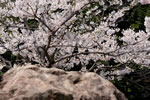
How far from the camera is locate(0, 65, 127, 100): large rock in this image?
251 centimetres

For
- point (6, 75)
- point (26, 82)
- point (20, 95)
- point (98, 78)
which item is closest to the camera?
point (20, 95)

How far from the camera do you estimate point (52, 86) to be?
2652 mm

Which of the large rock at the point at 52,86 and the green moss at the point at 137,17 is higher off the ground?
the green moss at the point at 137,17

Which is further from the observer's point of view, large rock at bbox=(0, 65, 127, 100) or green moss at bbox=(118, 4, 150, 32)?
green moss at bbox=(118, 4, 150, 32)

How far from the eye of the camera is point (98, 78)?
328 centimetres

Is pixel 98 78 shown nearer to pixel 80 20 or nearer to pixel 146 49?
pixel 146 49

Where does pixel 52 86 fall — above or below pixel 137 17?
below

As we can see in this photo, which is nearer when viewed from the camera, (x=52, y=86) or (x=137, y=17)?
(x=52, y=86)

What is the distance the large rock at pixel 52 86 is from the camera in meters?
2.51

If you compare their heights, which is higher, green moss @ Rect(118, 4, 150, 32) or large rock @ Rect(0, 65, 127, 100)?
green moss @ Rect(118, 4, 150, 32)

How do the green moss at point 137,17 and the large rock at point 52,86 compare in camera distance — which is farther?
the green moss at point 137,17

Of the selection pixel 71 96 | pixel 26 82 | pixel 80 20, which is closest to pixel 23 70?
pixel 26 82

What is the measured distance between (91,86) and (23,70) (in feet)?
3.24

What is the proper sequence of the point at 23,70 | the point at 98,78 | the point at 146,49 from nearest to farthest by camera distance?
1. the point at 23,70
2. the point at 98,78
3. the point at 146,49
